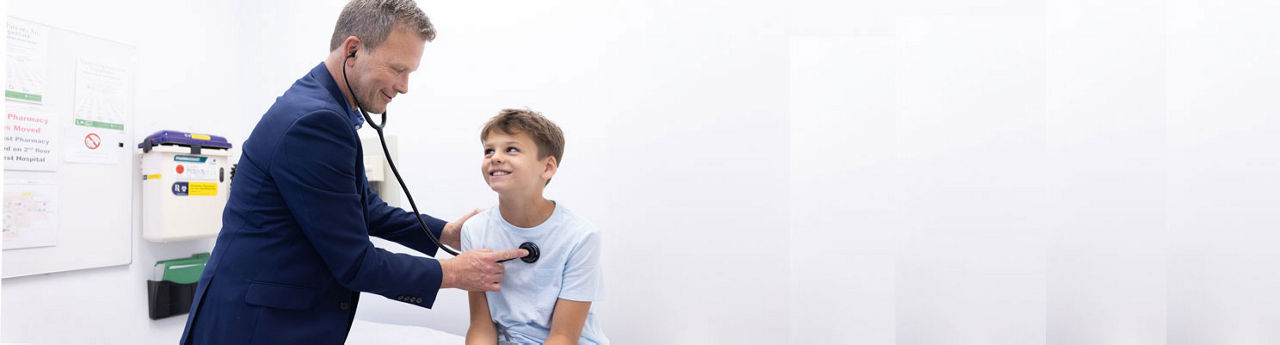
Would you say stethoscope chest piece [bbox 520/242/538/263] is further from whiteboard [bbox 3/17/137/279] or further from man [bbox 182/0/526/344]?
whiteboard [bbox 3/17/137/279]

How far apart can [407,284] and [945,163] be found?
140 centimetres

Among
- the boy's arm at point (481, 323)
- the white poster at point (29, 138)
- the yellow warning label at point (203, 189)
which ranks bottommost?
the boy's arm at point (481, 323)

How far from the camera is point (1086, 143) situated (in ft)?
4.77

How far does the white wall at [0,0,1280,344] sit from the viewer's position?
4.56ft

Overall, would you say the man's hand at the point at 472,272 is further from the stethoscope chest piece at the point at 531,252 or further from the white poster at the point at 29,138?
the white poster at the point at 29,138

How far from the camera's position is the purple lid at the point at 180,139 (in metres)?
2.31

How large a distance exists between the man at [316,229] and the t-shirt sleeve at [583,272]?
4.8 inches

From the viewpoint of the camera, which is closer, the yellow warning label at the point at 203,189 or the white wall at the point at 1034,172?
the white wall at the point at 1034,172

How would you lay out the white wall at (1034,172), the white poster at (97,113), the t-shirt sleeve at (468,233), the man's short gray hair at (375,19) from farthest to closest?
the white poster at (97,113) → the t-shirt sleeve at (468,233) → the white wall at (1034,172) → the man's short gray hair at (375,19)

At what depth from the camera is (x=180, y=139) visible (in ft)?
7.72

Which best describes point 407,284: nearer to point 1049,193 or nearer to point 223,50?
point 1049,193

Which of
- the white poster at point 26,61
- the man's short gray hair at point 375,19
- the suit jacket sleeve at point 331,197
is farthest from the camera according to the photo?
the white poster at point 26,61

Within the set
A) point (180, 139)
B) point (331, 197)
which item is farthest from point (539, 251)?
point (180, 139)

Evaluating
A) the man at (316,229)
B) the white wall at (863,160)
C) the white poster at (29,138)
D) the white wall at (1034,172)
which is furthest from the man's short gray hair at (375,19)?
the white poster at (29,138)
